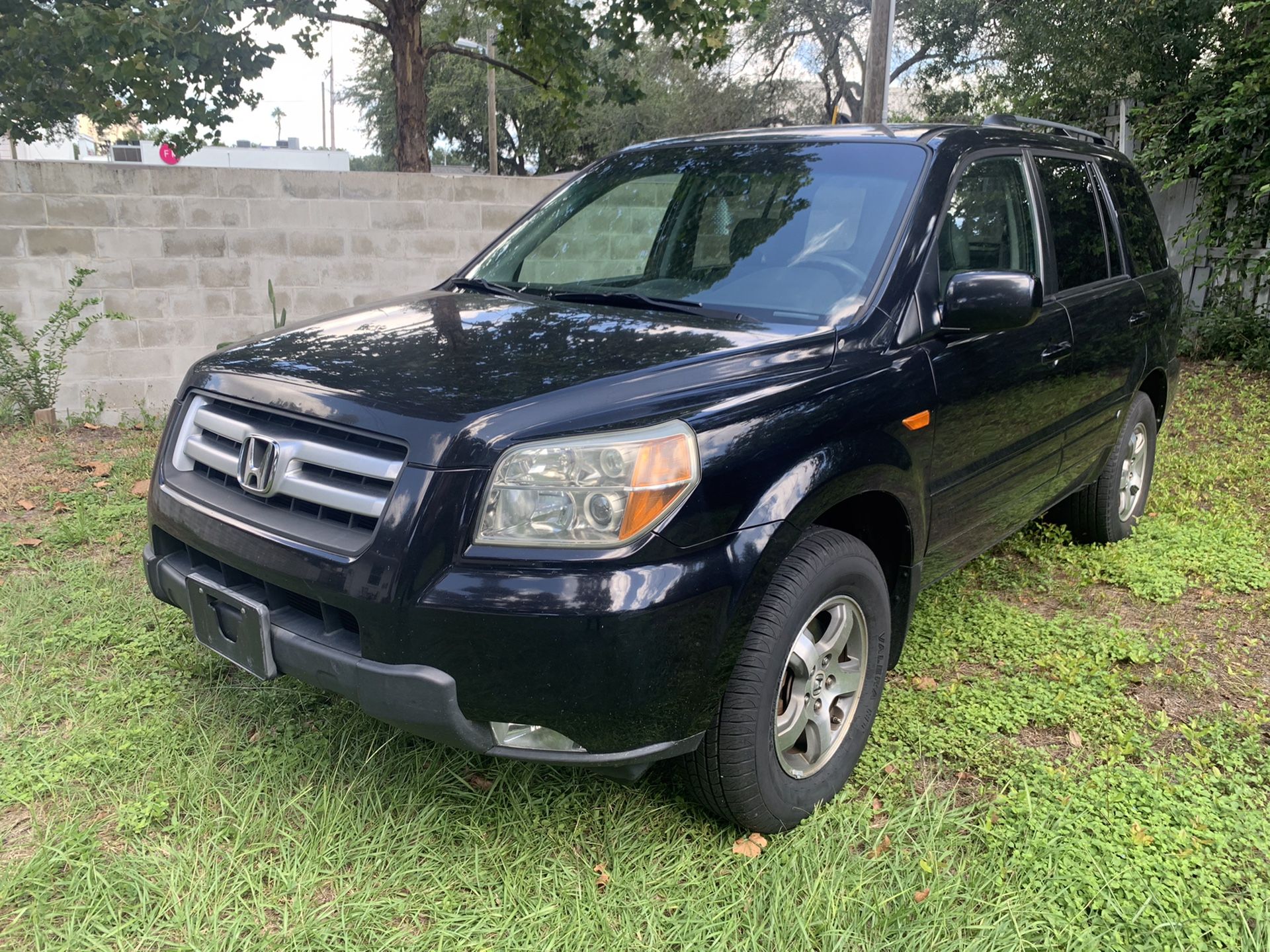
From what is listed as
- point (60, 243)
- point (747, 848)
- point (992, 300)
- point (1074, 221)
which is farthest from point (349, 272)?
point (747, 848)

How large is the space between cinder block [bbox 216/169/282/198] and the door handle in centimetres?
561

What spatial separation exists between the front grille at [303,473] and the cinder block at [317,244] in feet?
16.8

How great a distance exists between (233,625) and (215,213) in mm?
5595

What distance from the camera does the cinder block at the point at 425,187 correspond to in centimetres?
778

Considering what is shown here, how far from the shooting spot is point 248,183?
727 cm

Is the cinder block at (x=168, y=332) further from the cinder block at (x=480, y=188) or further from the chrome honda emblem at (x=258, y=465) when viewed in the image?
the chrome honda emblem at (x=258, y=465)

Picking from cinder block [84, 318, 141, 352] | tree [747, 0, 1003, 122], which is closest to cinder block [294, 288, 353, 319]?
cinder block [84, 318, 141, 352]

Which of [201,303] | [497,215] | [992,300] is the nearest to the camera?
[992,300]


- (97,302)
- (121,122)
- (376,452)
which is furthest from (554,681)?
(121,122)

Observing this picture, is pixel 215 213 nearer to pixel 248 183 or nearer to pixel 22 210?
pixel 248 183

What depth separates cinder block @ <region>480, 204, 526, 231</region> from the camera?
8.12 metres

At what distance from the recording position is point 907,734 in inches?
124

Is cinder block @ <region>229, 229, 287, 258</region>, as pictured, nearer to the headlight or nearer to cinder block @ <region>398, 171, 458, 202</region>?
cinder block @ <region>398, 171, 458, 202</region>

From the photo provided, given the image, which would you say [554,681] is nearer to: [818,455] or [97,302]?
[818,455]
